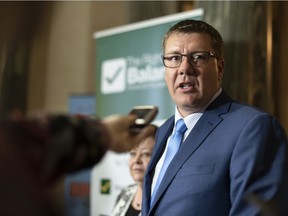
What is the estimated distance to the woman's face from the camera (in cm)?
250

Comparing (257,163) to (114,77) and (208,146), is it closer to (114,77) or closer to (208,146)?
(208,146)

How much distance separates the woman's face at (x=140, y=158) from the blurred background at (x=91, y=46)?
1.77 ft

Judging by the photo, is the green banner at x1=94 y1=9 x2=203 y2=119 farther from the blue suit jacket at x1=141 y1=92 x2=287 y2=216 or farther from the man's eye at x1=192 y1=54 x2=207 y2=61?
the blue suit jacket at x1=141 y1=92 x2=287 y2=216

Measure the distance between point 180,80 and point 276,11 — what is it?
4.65ft

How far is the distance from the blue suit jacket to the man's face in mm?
79

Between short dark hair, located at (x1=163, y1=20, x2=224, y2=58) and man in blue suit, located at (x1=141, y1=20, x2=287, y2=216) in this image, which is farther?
short dark hair, located at (x1=163, y1=20, x2=224, y2=58)

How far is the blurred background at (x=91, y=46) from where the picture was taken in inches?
110

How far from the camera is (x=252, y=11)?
2.82m

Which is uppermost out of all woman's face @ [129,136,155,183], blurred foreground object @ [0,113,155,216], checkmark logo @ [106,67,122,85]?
checkmark logo @ [106,67,122,85]

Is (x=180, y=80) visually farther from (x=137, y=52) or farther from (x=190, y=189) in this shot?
(x=137, y=52)

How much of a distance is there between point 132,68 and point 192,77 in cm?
125

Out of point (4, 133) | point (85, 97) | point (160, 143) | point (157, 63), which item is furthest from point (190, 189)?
point (85, 97)

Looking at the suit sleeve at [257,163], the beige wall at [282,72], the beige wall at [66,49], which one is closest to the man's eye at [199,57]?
the suit sleeve at [257,163]

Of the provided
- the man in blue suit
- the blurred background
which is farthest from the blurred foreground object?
the blurred background
